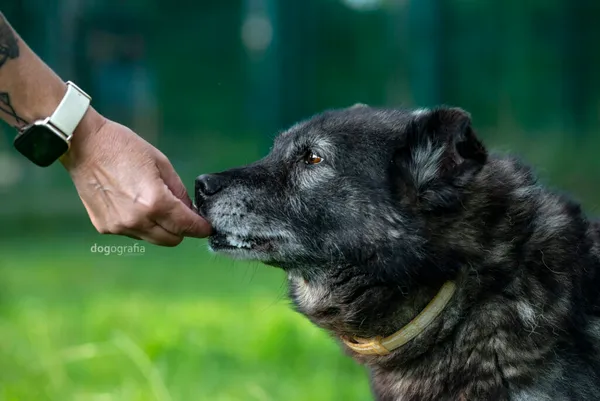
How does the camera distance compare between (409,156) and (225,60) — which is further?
(225,60)

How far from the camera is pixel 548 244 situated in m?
3.46

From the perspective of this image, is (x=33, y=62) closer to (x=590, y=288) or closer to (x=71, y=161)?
(x=71, y=161)

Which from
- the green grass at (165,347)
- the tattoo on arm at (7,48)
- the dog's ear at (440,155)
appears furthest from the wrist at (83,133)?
the green grass at (165,347)

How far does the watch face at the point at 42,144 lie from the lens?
314cm

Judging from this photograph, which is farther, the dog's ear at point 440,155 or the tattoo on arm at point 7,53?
the dog's ear at point 440,155

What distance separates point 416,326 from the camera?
136 inches

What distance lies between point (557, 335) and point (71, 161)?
1.84m

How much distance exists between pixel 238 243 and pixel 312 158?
480 mm

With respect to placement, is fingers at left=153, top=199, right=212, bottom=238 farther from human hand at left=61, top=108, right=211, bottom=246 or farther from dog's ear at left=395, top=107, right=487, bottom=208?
dog's ear at left=395, top=107, right=487, bottom=208

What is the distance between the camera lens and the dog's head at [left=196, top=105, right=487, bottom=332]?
3471 mm

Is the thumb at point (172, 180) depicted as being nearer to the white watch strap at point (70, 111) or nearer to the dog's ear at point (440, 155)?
the white watch strap at point (70, 111)

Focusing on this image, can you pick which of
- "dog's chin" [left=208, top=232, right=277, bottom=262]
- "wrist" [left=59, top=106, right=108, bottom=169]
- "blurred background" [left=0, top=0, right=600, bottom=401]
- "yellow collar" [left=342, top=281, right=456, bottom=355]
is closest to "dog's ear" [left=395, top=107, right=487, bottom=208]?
"yellow collar" [left=342, top=281, right=456, bottom=355]

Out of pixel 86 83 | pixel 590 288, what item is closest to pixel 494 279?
pixel 590 288

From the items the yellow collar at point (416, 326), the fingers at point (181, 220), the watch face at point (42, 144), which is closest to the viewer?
the watch face at point (42, 144)
